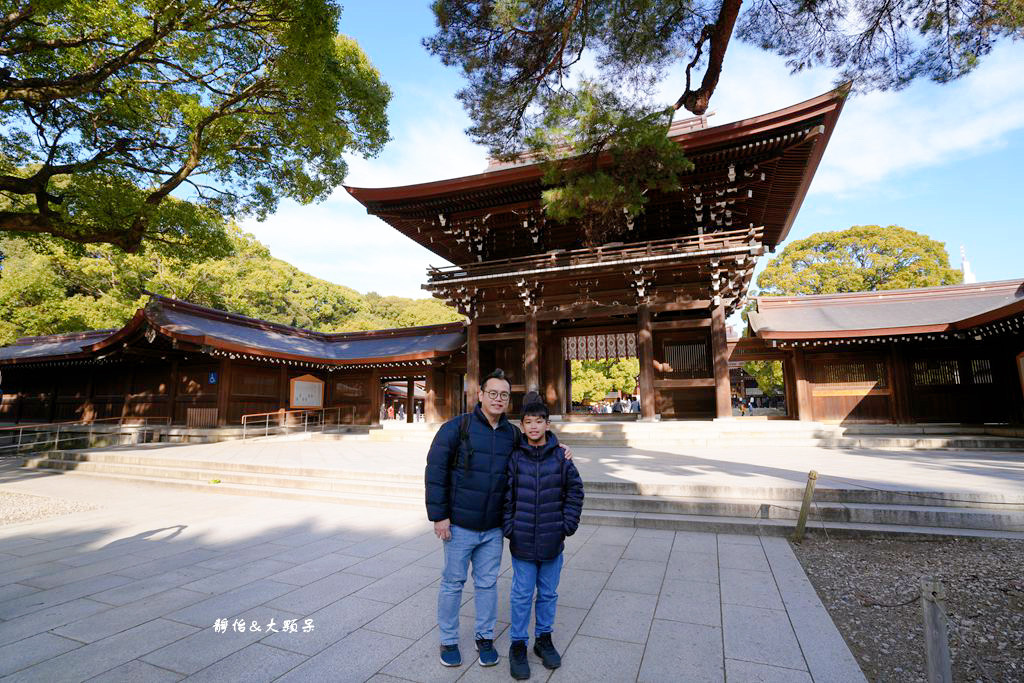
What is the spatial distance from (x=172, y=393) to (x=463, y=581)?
1634 centimetres

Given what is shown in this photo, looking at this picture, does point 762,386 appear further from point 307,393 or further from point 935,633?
point 935,633

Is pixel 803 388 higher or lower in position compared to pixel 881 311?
lower

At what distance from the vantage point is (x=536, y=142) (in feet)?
23.1

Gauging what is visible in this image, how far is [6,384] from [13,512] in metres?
19.8

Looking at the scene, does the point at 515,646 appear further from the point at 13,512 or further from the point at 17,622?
the point at 13,512

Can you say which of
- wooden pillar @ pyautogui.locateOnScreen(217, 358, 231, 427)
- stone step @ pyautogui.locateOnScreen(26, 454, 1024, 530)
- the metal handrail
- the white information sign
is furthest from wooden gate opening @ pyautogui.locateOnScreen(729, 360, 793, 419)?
wooden pillar @ pyautogui.locateOnScreen(217, 358, 231, 427)

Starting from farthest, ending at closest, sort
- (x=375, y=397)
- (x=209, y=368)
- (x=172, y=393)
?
(x=375, y=397) → (x=172, y=393) → (x=209, y=368)

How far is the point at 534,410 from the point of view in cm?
264

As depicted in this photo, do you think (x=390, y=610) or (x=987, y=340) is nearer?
(x=390, y=610)

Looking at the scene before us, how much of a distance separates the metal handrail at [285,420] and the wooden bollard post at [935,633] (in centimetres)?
1496

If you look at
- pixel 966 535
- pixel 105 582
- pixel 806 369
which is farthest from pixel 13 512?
pixel 806 369

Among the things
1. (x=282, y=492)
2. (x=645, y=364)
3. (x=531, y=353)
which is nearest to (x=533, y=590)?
(x=282, y=492)

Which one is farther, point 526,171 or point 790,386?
point 790,386

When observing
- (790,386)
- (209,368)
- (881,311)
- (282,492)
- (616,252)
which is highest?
(616,252)
